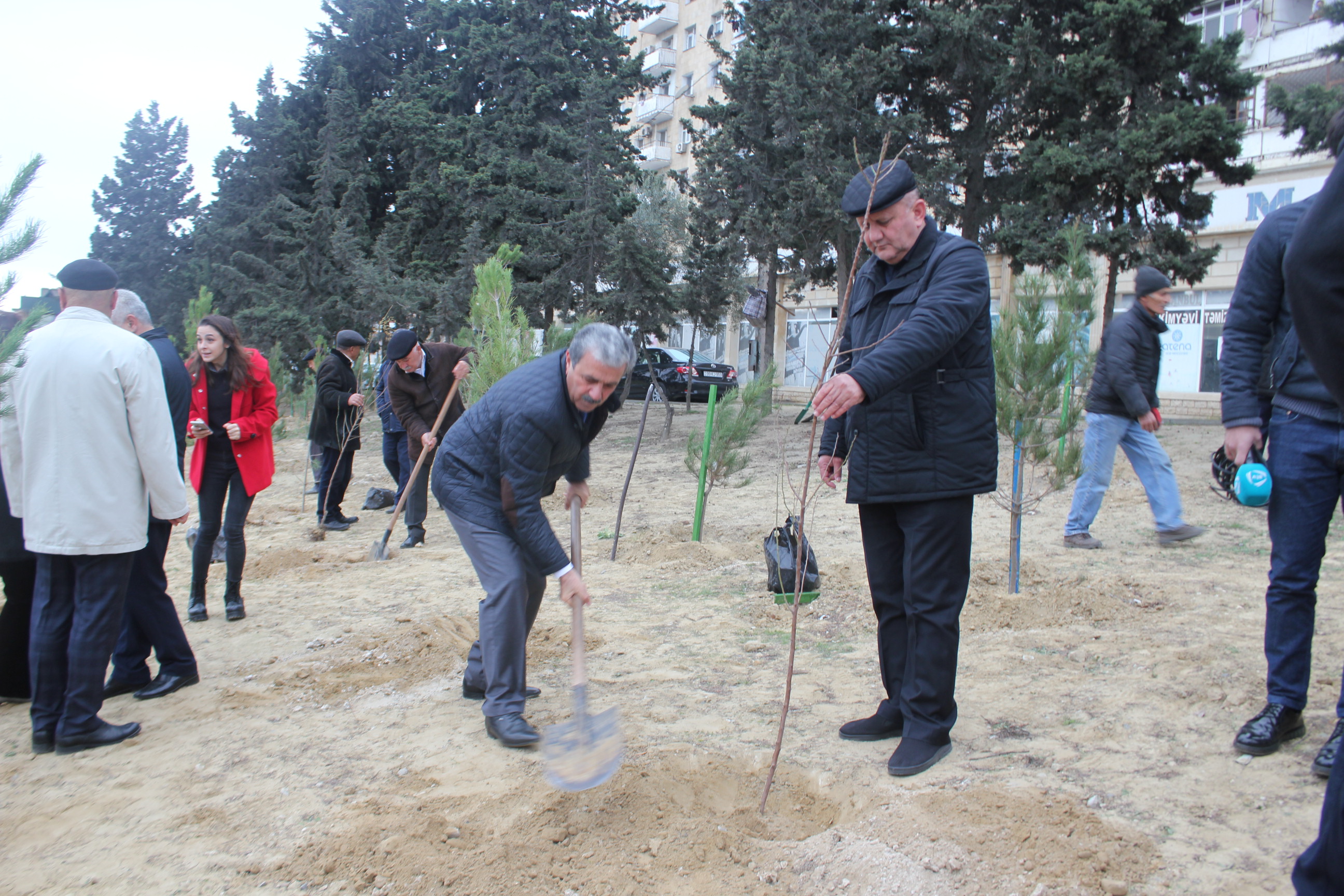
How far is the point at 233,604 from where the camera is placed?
4.89m

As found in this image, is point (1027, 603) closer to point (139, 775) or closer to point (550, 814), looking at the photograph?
point (550, 814)

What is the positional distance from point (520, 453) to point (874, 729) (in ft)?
4.84

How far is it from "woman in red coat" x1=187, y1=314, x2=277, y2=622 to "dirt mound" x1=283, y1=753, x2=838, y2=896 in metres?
2.50

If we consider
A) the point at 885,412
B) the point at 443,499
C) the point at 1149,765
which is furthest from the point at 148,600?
the point at 1149,765

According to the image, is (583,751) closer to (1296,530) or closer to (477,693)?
(477,693)

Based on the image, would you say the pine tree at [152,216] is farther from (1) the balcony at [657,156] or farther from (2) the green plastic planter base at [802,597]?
(2) the green plastic planter base at [802,597]

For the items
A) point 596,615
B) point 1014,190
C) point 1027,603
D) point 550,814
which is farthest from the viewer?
point 1014,190

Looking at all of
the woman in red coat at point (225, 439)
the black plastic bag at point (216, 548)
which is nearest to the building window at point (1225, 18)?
the black plastic bag at point (216, 548)

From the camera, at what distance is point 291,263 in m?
20.1

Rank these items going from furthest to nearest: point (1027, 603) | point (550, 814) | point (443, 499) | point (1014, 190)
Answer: point (1014, 190) < point (1027, 603) < point (443, 499) < point (550, 814)

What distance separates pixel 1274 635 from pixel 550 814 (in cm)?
217

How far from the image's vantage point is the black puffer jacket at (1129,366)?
221 inches

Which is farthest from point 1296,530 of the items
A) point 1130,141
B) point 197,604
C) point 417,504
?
point 1130,141

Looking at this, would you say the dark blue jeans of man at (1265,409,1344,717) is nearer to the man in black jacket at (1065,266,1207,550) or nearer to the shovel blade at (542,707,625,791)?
the shovel blade at (542,707,625,791)
